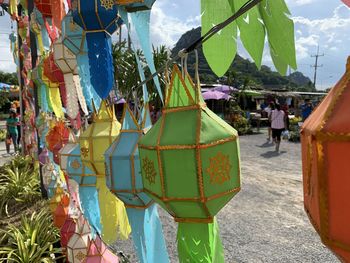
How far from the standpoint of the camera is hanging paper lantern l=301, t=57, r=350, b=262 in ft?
1.75

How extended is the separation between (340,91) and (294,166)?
834 centimetres

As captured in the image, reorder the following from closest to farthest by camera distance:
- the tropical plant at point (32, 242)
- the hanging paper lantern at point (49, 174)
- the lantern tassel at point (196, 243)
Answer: the lantern tassel at point (196, 243), the tropical plant at point (32, 242), the hanging paper lantern at point (49, 174)

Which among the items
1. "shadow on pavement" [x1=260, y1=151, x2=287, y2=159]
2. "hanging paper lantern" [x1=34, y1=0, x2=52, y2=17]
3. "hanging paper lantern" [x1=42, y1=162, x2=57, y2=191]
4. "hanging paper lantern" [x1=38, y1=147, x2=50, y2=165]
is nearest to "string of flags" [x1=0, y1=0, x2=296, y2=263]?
"hanging paper lantern" [x1=34, y1=0, x2=52, y2=17]

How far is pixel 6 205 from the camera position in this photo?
562 centimetres

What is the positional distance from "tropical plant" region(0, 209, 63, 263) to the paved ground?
905 millimetres

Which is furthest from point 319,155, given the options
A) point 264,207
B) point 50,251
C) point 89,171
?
point 264,207

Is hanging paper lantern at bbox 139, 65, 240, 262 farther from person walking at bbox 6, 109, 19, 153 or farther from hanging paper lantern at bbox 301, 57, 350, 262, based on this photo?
person walking at bbox 6, 109, 19, 153

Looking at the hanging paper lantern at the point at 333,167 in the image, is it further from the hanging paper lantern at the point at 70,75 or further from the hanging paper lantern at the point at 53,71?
the hanging paper lantern at the point at 53,71

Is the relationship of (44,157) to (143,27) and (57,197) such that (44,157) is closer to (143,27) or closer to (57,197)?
(57,197)

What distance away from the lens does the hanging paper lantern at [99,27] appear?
1.48m

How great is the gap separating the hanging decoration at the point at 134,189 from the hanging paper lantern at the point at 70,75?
31.7 inches

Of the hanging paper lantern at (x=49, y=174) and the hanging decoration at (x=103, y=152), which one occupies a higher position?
the hanging decoration at (x=103, y=152)

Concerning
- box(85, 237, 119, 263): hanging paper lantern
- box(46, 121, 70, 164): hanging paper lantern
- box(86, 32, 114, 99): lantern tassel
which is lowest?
box(85, 237, 119, 263): hanging paper lantern

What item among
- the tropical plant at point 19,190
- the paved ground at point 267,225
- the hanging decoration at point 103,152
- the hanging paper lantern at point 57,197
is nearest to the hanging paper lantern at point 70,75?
the hanging decoration at point 103,152
